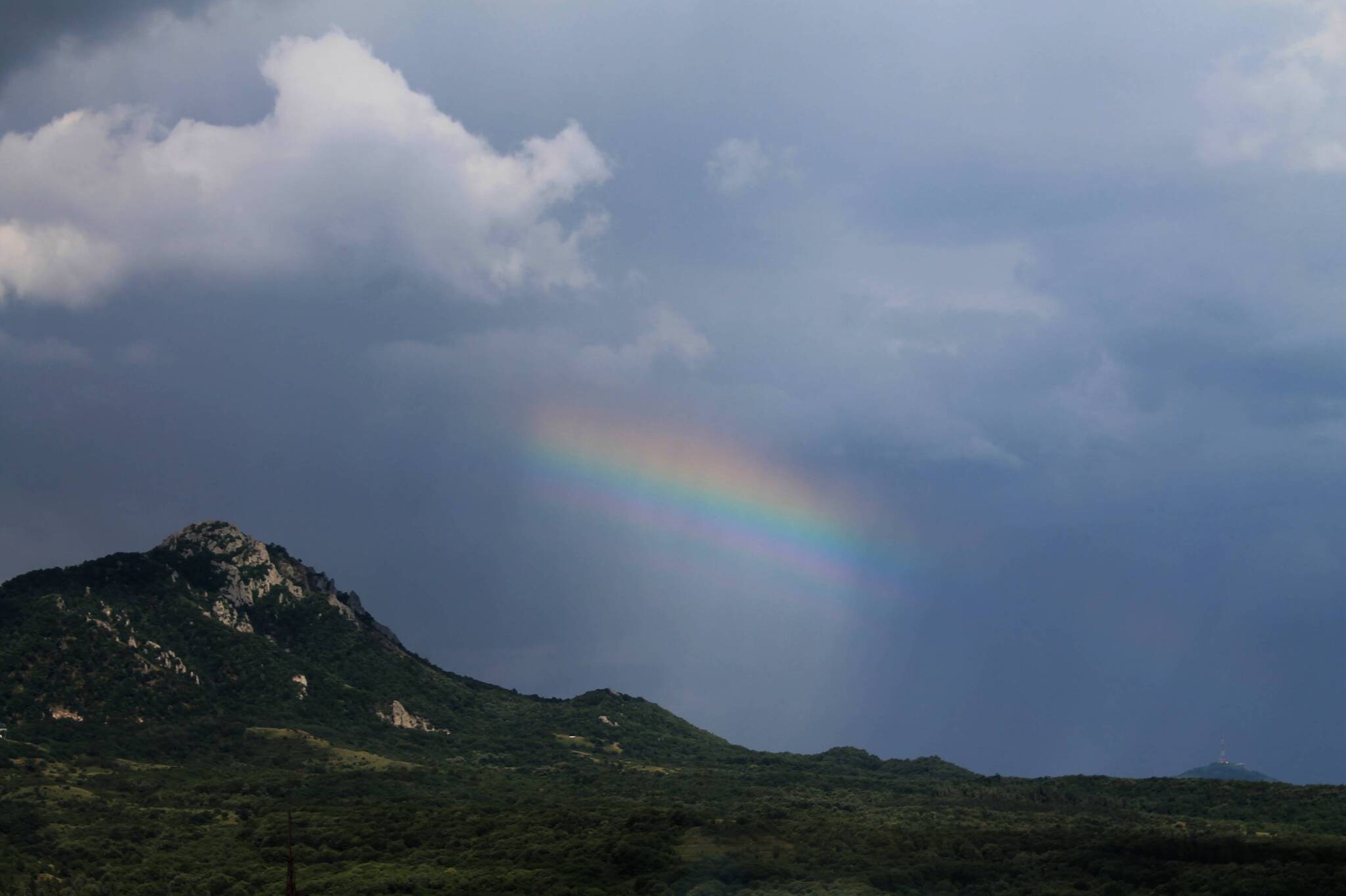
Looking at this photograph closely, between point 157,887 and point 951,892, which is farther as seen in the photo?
point 157,887

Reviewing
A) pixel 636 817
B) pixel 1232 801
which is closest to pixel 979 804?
pixel 1232 801

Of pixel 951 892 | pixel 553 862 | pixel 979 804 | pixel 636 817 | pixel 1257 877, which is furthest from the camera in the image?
pixel 979 804

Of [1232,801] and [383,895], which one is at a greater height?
[1232,801]

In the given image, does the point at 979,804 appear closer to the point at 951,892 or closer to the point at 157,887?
the point at 951,892

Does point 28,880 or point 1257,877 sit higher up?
point 1257,877

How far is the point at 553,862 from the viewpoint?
131 m

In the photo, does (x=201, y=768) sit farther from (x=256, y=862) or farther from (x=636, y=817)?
(x=636, y=817)

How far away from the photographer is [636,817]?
5896 inches

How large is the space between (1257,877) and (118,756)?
171m

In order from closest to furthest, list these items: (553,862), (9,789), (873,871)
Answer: (873,871) → (553,862) → (9,789)

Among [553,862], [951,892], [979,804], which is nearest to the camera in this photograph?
[951,892]

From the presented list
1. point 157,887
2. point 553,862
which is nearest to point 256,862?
point 157,887

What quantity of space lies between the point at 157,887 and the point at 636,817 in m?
55.5

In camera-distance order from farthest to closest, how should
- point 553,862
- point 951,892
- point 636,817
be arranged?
point 636,817 → point 553,862 → point 951,892
